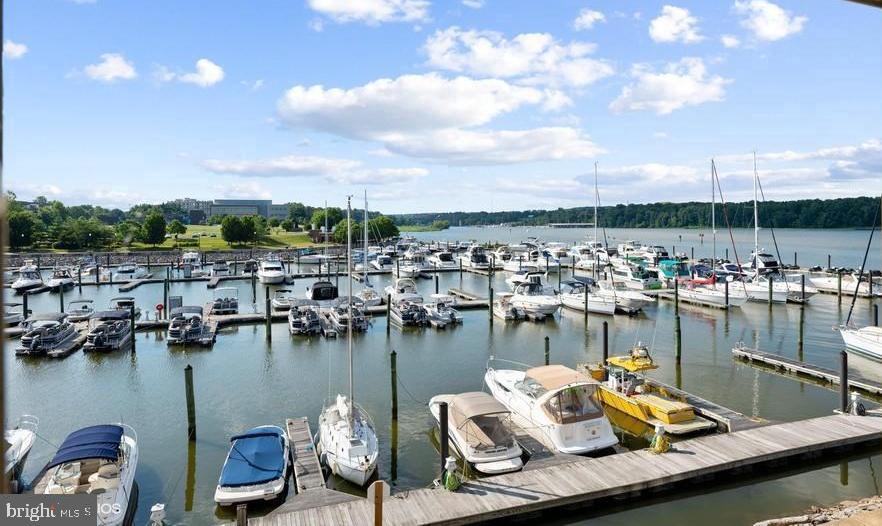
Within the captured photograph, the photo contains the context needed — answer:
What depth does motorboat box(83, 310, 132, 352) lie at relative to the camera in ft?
102

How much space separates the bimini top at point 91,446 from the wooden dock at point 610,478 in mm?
4472

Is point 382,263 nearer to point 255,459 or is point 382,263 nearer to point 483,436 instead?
point 483,436

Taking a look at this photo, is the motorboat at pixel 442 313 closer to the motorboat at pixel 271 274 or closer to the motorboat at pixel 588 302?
the motorboat at pixel 588 302

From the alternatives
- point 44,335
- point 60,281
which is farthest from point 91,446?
point 60,281

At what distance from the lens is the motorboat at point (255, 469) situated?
14.4 metres

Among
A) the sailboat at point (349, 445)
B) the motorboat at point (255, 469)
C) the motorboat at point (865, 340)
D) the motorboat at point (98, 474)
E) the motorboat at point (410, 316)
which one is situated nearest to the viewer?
the motorboat at point (98, 474)

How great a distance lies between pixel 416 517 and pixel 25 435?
1224cm

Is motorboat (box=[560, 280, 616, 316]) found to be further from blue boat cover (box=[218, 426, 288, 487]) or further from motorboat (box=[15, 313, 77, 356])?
motorboat (box=[15, 313, 77, 356])

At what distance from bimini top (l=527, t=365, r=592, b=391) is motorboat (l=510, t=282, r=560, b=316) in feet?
67.4

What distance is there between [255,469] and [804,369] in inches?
917

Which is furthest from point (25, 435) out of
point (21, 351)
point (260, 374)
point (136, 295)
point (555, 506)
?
point (136, 295)

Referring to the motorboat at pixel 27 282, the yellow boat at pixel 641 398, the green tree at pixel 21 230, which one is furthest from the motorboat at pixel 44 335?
the green tree at pixel 21 230

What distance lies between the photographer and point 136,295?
52.7 m

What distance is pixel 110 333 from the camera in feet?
103
